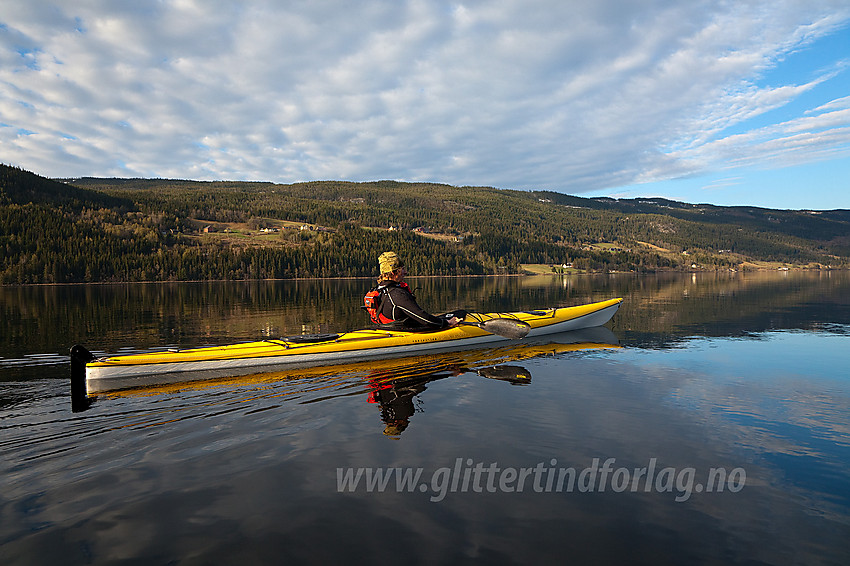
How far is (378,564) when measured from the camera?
15.0 feet

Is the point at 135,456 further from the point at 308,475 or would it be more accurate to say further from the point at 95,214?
the point at 95,214

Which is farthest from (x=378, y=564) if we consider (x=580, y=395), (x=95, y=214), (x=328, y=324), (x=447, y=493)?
(x=95, y=214)

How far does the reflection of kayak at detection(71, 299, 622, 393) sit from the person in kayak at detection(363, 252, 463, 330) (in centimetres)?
35

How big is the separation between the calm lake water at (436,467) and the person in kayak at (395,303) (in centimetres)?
191

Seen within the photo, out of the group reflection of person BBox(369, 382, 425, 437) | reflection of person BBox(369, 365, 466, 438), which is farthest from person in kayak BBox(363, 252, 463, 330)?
reflection of person BBox(369, 382, 425, 437)

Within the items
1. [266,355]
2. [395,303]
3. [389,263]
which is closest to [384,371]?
[395,303]

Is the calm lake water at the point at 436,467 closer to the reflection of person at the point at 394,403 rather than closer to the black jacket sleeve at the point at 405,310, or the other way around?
the reflection of person at the point at 394,403

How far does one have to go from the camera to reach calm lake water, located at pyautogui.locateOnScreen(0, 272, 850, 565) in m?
4.90

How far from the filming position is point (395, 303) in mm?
14211

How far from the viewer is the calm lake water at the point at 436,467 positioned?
490 cm

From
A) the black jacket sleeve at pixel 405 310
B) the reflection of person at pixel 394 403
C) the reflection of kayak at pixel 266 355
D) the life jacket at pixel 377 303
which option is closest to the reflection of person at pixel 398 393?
the reflection of person at pixel 394 403

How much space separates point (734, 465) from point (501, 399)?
4617 millimetres

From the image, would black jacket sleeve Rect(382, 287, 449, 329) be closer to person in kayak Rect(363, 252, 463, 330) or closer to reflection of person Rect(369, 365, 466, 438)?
person in kayak Rect(363, 252, 463, 330)

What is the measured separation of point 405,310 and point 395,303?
39cm
